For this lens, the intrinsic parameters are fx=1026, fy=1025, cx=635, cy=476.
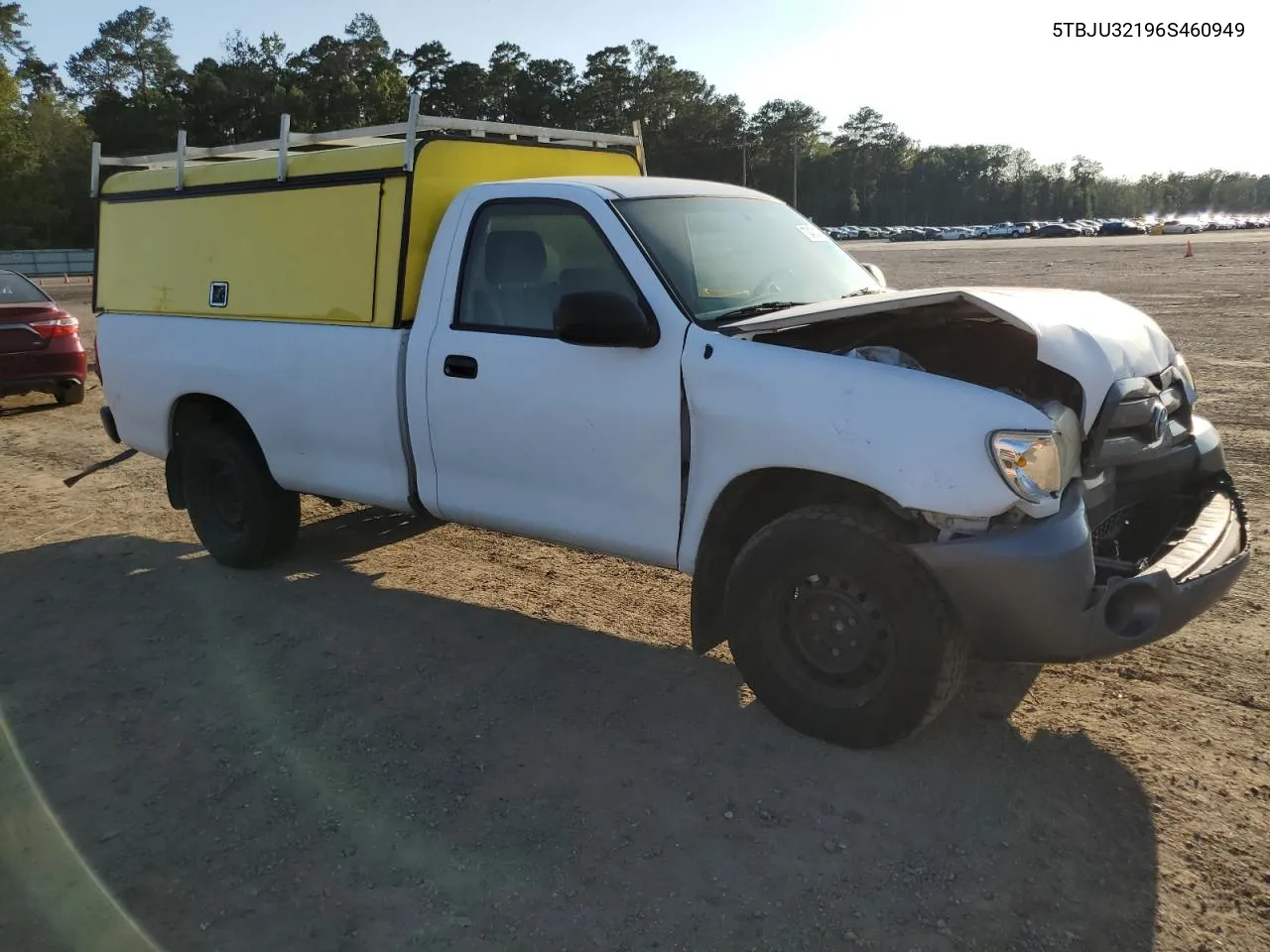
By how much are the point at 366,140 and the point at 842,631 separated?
13.6 ft

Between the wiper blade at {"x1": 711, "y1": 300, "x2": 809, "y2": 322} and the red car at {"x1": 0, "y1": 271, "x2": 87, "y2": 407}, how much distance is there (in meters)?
9.89

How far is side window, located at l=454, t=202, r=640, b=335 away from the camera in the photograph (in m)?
4.31

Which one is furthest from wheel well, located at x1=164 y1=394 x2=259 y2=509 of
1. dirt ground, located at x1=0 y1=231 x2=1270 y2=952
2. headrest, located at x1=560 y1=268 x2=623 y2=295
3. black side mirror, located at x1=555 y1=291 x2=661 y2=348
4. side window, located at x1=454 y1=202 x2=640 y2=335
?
black side mirror, located at x1=555 y1=291 x2=661 y2=348

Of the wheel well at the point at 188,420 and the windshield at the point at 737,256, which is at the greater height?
the windshield at the point at 737,256

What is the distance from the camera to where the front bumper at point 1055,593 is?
10.5 feet

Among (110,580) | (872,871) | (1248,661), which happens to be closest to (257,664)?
(110,580)

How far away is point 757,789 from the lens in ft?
11.5

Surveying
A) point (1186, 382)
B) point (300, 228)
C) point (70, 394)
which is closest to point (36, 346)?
point (70, 394)

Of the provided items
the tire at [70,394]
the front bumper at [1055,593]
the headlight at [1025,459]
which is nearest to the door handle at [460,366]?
the front bumper at [1055,593]

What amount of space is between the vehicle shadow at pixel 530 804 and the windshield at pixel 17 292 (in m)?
7.94

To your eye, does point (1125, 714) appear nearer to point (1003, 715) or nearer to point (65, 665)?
point (1003, 715)

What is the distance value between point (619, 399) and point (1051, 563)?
1712mm

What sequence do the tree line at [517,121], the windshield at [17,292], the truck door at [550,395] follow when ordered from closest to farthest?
the truck door at [550,395]
the windshield at [17,292]
the tree line at [517,121]

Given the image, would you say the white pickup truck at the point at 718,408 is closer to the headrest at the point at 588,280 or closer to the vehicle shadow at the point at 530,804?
the headrest at the point at 588,280
